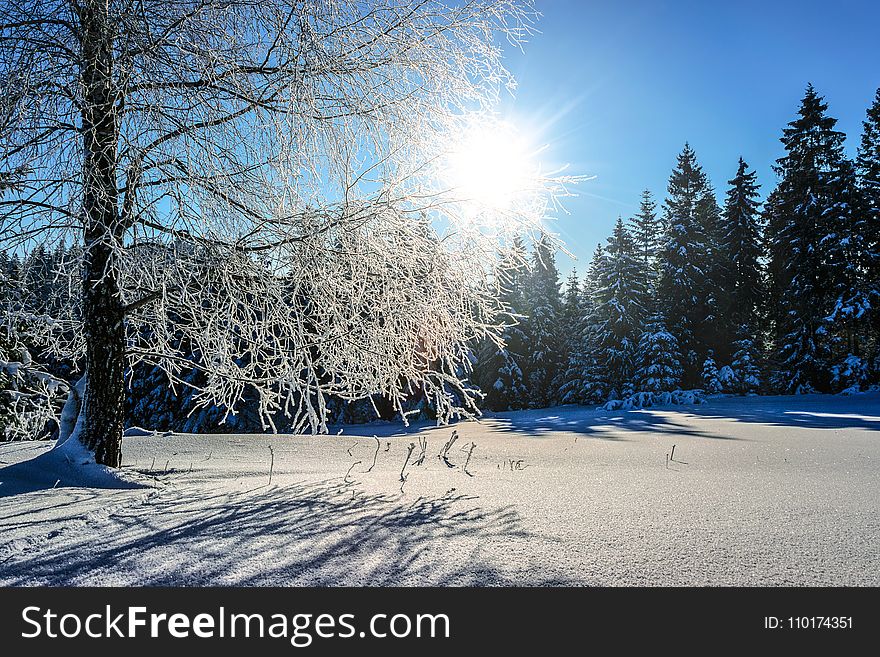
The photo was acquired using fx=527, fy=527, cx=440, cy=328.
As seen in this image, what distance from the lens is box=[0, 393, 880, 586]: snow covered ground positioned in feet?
5.93

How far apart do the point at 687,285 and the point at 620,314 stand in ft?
11.0

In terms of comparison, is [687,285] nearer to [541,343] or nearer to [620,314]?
[620,314]

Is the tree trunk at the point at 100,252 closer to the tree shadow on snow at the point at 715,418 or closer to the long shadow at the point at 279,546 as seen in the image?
the long shadow at the point at 279,546

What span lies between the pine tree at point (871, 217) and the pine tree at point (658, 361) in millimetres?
6860

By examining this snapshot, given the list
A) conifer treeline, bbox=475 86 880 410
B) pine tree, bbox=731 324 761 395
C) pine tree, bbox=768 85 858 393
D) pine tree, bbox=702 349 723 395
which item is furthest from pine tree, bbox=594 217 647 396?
pine tree, bbox=768 85 858 393

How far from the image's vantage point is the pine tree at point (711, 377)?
22.8 m

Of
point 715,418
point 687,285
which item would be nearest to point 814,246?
point 687,285

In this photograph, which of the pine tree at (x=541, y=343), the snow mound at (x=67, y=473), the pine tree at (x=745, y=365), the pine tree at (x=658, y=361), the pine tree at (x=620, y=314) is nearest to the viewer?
the snow mound at (x=67, y=473)

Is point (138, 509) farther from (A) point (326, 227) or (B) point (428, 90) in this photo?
(B) point (428, 90)

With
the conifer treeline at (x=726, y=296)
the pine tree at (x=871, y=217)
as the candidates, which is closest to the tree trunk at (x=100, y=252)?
the conifer treeline at (x=726, y=296)

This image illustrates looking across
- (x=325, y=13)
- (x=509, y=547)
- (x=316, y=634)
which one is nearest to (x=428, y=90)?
(x=325, y=13)

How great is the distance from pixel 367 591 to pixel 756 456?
4463 millimetres

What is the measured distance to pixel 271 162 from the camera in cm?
337

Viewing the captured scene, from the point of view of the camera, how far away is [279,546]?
206 cm
